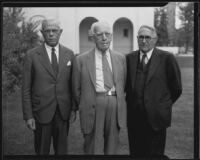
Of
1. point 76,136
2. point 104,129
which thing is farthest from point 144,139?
point 76,136

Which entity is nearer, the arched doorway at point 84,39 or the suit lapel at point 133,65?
the suit lapel at point 133,65

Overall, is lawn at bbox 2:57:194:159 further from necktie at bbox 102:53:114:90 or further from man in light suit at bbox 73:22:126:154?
necktie at bbox 102:53:114:90

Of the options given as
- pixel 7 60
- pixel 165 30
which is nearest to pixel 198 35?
pixel 7 60

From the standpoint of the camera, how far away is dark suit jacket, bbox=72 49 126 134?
3.78 metres

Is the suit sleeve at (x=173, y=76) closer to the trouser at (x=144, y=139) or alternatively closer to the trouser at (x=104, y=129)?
the trouser at (x=144, y=139)

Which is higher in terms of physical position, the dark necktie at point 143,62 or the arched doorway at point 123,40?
the arched doorway at point 123,40

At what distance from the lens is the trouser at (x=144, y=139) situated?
4027mm

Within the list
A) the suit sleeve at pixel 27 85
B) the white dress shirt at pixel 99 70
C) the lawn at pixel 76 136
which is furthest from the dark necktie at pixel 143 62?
the lawn at pixel 76 136

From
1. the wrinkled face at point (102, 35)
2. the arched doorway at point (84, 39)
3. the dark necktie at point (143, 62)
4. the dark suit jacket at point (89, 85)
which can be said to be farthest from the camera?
the arched doorway at point (84, 39)

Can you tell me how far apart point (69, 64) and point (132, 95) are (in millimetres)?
808

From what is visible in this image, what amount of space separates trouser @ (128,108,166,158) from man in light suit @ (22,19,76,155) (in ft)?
2.52

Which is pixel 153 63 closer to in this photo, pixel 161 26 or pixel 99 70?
pixel 99 70

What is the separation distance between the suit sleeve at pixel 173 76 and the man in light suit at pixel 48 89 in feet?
3.68

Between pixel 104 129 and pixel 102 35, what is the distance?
43.0 inches
